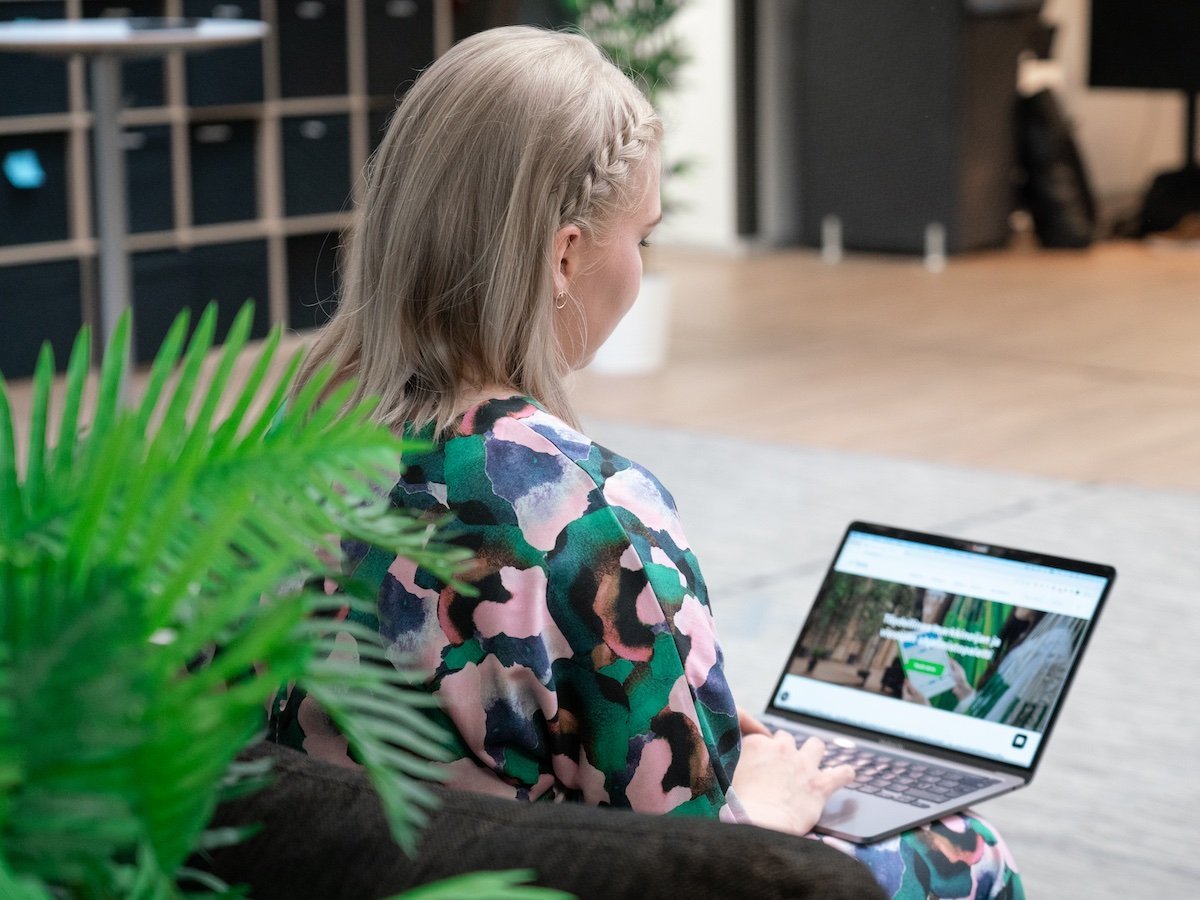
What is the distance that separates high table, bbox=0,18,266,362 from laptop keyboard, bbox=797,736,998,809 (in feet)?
8.31

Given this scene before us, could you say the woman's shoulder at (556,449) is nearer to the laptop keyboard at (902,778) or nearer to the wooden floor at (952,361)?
the laptop keyboard at (902,778)

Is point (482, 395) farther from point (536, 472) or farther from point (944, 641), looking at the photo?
point (944, 641)

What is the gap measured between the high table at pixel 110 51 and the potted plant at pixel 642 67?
177cm

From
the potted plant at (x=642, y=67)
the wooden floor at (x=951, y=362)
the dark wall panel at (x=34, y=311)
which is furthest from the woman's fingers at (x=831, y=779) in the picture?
the dark wall panel at (x=34, y=311)

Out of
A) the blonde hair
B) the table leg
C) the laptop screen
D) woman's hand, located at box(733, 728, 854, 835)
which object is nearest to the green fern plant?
the blonde hair

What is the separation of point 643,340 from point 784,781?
452 cm

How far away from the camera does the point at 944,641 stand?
1539 mm

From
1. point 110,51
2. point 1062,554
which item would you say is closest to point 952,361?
point 1062,554

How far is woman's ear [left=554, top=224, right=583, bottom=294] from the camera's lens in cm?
120

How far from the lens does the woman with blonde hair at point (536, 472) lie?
1.07 meters

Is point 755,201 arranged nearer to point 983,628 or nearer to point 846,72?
point 846,72

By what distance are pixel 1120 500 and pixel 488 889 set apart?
368cm

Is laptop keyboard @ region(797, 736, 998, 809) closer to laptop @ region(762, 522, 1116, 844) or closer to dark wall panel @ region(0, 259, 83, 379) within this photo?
laptop @ region(762, 522, 1116, 844)

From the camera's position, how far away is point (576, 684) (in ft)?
3.56
